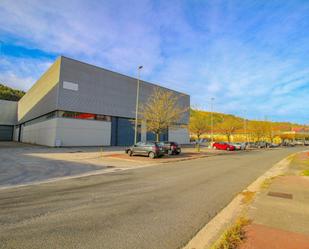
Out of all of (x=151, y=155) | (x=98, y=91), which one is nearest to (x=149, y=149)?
(x=151, y=155)

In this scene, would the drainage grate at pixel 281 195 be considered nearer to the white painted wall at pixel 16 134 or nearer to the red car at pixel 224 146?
the red car at pixel 224 146

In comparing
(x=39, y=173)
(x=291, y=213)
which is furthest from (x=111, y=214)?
(x=39, y=173)

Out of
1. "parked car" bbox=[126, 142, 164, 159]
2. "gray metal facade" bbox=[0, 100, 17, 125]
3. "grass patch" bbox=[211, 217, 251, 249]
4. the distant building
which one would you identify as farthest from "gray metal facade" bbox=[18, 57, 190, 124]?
"grass patch" bbox=[211, 217, 251, 249]

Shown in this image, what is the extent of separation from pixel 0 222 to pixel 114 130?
3355cm

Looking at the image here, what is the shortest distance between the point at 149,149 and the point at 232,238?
17.6 meters

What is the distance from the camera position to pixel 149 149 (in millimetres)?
21500

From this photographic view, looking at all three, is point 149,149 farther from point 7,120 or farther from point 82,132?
point 7,120

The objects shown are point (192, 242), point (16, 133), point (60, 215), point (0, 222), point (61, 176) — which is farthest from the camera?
point (16, 133)

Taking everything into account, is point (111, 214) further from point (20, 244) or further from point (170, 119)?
point (170, 119)

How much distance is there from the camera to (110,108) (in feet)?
123

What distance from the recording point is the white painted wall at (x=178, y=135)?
49.5m

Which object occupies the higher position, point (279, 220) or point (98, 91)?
point (98, 91)

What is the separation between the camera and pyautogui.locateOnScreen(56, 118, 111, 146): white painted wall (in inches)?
1221

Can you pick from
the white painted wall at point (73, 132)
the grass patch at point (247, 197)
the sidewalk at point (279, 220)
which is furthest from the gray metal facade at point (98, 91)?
the sidewalk at point (279, 220)
